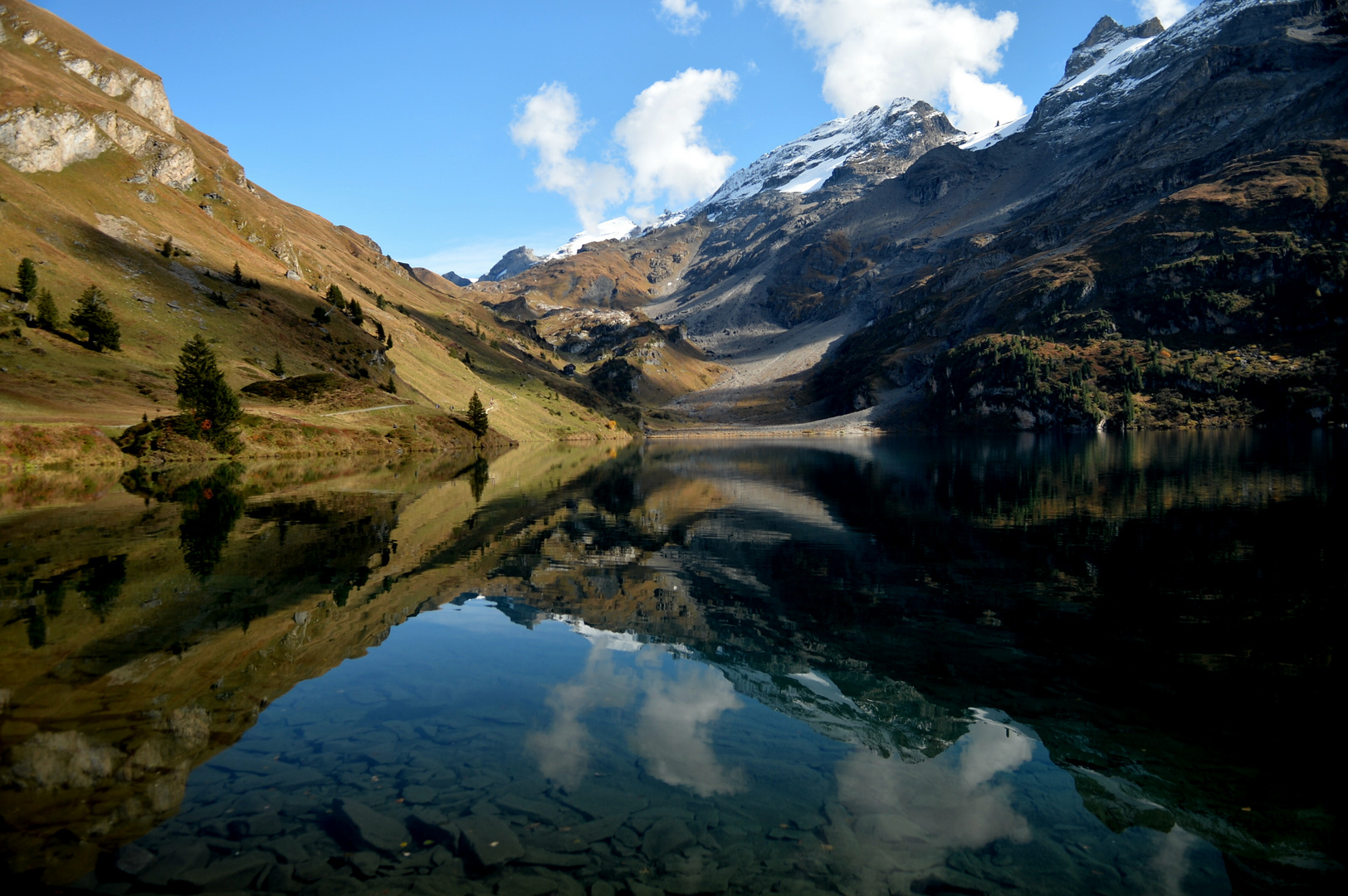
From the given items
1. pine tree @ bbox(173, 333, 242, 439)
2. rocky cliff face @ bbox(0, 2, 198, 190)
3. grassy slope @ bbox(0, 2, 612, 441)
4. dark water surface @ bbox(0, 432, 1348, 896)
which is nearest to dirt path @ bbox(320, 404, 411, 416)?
grassy slope @ bbox(0, 2, 612, 441)

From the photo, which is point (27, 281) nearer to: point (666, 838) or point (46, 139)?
point (46, 139)

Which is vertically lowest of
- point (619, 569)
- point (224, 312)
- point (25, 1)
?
point (619, 569)

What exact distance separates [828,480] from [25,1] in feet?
826

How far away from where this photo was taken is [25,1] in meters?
179

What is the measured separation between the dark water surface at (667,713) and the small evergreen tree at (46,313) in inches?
2968

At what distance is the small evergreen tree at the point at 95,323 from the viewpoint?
92.4 meters

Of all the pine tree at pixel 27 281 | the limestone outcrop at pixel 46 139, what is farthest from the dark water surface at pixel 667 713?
the limestone outcrop at pixel 46 139

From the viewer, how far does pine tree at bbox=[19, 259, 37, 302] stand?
91375 millimetres

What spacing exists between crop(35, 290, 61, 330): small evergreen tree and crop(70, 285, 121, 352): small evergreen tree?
1.87 m

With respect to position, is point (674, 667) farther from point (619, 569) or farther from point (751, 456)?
point (751, 456)

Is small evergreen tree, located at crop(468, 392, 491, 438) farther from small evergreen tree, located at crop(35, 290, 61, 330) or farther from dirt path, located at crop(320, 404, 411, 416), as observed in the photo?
small evergreen tree, located at crop(35, 290, 61, 330)

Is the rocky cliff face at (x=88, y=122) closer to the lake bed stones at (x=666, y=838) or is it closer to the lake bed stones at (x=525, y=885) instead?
the lake bed stones at (x=525, y=885)

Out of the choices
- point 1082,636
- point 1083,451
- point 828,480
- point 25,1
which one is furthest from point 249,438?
point 25,1

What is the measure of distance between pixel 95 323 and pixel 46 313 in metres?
5.50
